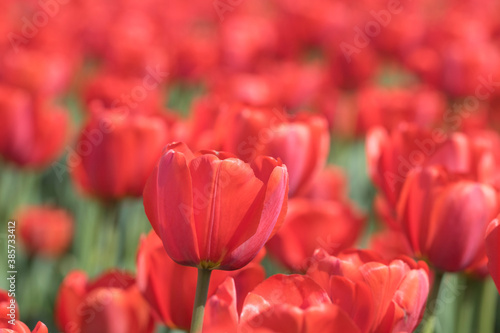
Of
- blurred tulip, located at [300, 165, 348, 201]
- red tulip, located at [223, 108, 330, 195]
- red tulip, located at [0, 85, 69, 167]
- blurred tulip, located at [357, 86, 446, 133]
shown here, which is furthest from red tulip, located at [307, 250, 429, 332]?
blurred tulip, located at [357, 86, 446, 133]

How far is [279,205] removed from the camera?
2.03 ft

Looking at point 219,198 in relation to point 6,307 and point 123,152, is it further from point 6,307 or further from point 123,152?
point 123,152

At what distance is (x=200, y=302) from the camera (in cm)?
61

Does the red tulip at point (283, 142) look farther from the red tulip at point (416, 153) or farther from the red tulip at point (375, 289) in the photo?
the red tulip at point (375, 289)

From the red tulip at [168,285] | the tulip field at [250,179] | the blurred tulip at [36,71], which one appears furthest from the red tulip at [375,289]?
the blurred tulip at [36,71]

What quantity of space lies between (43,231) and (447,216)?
3.18 feet

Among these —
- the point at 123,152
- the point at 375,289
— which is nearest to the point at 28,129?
the point at 123,152

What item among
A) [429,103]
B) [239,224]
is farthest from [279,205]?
[429,103]

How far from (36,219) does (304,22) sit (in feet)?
4.75

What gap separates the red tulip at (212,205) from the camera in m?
0.61

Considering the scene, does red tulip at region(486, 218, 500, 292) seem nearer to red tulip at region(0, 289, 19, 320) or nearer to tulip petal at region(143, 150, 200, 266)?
tulip petal at region(143, 150, 200, 266)

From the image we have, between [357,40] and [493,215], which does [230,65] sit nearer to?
[357,40]

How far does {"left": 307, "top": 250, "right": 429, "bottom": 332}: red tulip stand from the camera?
58 cm

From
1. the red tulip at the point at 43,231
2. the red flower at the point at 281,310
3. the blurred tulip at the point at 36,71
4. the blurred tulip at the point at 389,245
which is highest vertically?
the blurred tulip at the point at 36,71
